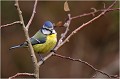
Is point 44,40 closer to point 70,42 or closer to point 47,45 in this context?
point 47,45

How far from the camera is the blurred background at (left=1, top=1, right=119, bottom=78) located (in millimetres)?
7742

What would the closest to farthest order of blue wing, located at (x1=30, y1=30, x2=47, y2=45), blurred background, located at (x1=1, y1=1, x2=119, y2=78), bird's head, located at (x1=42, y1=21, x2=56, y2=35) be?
bird's head, located at (x1=42, y1=21, x2=56, y2=35) < blue wing, located at (x1=30, y1=30, x2=47, y2=45) < blurred background, located at (x1=1, y1=1, x2=119, y2=78)

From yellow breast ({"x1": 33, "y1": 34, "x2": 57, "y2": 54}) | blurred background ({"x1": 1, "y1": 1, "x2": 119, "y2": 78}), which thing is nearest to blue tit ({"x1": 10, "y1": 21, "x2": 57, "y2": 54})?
yellow breast ({"x1": 33, "y1": 34, "x2": 57, "y2": 54})

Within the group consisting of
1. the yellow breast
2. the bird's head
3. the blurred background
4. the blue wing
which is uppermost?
the bird's head

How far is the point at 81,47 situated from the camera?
26.8 feet

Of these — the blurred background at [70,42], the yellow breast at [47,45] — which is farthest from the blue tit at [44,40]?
the blurred background at [70,42]

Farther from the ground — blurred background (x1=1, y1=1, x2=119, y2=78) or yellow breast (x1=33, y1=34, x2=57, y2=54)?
yellow breast (x1=33, y1=34, x2=57, y2=54)

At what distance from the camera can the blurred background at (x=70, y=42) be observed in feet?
25.4

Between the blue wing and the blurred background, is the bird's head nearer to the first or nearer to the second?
the blue wing

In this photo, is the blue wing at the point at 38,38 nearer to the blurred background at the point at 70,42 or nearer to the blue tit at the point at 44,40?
the blue tit at the point at 44,40

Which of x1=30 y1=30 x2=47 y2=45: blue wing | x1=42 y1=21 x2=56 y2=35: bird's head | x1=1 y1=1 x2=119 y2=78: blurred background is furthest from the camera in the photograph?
x1=1 y1=1 x2=119 y2=78: blurred background

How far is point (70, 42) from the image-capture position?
8141 mm

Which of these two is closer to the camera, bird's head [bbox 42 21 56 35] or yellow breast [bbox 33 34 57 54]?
bird's head [bbox 42 21 56 35]

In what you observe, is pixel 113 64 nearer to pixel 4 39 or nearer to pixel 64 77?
pixel 64 77
